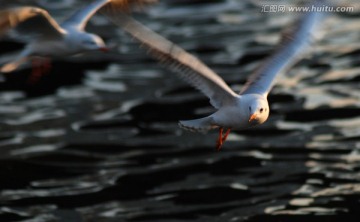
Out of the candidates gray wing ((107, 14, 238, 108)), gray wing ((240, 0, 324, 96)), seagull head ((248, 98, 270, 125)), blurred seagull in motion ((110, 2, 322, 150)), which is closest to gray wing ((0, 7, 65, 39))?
blurred seagull in motion ((110, 2, 322, 150))

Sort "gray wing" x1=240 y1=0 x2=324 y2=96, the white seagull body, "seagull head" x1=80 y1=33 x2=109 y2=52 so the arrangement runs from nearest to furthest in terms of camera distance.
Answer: "gray wing" x1=240 y1=0 x2=324 y2=96 < the white seagull body < "seagull head" x1=80 y1=33 x2=109 y2=52

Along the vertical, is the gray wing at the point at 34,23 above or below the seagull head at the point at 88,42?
above

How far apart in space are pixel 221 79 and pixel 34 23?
11.4 feet

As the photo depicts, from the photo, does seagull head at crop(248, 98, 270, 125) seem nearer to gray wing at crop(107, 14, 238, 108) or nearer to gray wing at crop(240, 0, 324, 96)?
gray wing at crop(107, 14, 238, 108)

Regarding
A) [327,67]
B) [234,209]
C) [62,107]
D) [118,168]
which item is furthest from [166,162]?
[327,67]

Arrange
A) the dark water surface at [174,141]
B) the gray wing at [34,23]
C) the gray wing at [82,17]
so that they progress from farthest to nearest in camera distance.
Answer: the dark water surface at [174,141]
the gray wing at [82,17]
the gray wing at [34,23]

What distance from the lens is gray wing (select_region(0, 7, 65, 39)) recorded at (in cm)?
1335

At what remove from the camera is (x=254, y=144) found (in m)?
19.5

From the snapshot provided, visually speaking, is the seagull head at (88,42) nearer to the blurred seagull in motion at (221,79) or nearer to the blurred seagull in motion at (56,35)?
the blurred seagull in motion at (56,35)

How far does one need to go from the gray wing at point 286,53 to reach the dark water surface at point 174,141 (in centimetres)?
386

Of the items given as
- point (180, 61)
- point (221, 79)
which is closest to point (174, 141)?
point (221, 79)

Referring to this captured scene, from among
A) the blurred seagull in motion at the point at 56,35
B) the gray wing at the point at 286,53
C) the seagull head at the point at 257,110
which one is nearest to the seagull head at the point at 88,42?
the blurred seagull in motion at the point at 56,35

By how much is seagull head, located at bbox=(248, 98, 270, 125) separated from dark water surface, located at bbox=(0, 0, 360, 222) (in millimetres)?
4390

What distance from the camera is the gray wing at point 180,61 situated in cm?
1131
